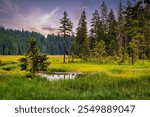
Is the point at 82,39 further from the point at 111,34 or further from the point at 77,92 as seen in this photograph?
the point at 77,92

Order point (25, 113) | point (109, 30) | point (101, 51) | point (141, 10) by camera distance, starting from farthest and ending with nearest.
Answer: point (109, 30) → point (101, 51) → point (141, 10) → point (25, 113)

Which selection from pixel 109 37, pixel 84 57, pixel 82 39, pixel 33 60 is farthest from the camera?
pixel 109 37

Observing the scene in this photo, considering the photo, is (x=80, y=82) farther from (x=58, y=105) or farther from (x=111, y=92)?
(x=58, y=105)

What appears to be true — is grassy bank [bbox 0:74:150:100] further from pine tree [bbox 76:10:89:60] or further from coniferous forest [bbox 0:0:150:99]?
pine tree [bbox 76:10:89:60]

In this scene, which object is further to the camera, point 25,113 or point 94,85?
point 94,85

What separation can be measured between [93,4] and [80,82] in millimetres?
70002

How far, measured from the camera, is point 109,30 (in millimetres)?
73125

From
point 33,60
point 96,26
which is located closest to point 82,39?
point 96,26

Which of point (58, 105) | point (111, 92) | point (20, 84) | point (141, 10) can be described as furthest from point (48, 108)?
point (141, 10)

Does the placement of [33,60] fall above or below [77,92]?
above

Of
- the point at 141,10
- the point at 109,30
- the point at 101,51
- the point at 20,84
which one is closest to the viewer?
the point at 20,84

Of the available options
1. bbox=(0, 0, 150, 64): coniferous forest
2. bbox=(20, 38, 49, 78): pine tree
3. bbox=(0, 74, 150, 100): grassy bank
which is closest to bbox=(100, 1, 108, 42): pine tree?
bbox=(0, 0, 150, 64): coniferous forest

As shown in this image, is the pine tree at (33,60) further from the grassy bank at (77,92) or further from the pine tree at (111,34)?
the pine tree at (111,34)

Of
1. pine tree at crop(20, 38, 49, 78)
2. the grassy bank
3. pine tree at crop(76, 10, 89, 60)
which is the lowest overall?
the grassy bank
